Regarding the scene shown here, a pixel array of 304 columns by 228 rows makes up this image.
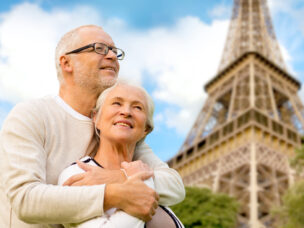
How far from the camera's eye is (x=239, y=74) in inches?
1203

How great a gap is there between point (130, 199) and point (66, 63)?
40.9 inches

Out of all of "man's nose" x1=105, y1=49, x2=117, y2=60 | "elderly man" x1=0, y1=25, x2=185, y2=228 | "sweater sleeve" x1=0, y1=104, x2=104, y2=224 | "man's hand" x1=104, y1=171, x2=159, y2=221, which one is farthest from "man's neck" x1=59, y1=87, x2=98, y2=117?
"man's hand" x1=104, y1=171, x2=159, y2=221

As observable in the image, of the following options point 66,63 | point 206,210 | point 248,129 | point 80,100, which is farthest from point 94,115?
point 248,129

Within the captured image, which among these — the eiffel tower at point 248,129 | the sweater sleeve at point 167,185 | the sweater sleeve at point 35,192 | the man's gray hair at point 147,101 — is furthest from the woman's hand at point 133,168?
the eiffel tower at point 248,129

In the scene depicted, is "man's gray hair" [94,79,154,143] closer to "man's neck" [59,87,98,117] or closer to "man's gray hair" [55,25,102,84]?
"man's neck" [59,87,98,117]

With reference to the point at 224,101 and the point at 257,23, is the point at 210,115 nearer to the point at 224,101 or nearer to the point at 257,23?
the point at 224,101

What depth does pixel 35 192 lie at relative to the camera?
1.54 meters

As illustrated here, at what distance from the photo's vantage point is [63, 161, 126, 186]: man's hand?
5.41 feet

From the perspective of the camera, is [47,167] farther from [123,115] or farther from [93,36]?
[93,36]

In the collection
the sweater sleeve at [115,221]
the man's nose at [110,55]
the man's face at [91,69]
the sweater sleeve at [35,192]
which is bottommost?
the sweater sleeve at [115,221]

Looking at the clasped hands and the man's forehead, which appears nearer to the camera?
the clasped hands

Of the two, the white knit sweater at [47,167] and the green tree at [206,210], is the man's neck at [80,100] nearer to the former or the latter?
the white knit sweater at [47,167]

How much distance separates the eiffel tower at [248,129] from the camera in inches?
789

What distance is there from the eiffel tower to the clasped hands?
17032mm
